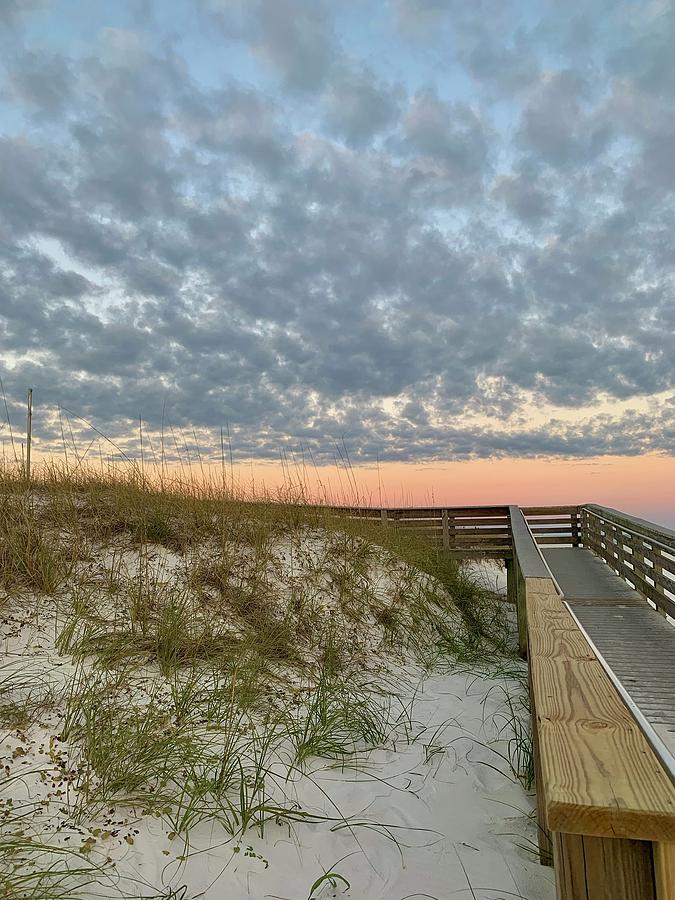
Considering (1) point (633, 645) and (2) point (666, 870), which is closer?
(2) point (666, 870)

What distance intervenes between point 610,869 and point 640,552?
6.00 metres

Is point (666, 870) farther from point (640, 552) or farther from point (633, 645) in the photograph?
point (640, 552)

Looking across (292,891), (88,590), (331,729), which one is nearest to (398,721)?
(331,729)

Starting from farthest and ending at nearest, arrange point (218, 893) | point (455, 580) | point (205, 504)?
point (455, 580)
point (205, 504)
point (218, 893)

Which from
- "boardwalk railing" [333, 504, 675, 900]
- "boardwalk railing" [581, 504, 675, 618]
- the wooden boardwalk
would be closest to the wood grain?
"boardwalk railing" [333, 504, 675, 900]

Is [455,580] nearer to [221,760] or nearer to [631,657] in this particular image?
[631,657]

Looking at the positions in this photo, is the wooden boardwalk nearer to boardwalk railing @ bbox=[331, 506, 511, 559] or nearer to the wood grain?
the wood grain

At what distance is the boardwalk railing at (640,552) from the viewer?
5723 millimetres

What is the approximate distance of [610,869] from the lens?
4.82 feet

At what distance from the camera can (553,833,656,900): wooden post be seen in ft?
4.76

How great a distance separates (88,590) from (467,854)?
368cm

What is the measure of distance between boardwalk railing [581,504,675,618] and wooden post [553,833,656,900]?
453cm

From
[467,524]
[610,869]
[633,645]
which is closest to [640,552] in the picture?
[633,645]

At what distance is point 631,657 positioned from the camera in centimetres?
439
